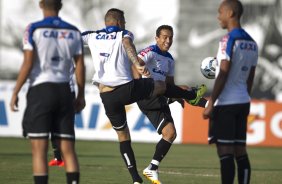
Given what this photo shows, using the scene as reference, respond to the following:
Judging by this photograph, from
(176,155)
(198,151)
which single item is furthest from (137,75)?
(198,151)

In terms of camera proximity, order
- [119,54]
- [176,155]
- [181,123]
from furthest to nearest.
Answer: [181,123]
[176,155]
[119,54]

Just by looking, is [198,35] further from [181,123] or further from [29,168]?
[29,168]

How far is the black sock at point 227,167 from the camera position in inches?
395

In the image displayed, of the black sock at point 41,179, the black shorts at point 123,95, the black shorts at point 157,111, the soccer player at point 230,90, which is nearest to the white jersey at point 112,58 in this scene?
the black shorts at point 123,95

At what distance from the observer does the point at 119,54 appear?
11.8 metres

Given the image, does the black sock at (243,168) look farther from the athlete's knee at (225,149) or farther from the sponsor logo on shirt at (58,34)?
the sponsor logo on shirt at (58,34)

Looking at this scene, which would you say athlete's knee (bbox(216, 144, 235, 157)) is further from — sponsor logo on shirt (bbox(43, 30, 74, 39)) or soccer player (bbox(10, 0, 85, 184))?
sponsor logo on shirt (bbox(43, 30, 74, 39))

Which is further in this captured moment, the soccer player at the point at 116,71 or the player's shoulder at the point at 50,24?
the soccer player at the point at 116,71

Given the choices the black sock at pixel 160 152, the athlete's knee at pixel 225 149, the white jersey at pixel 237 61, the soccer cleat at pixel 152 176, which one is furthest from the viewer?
the black sock at pixel 160 152

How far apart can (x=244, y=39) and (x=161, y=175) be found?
14.7 feet

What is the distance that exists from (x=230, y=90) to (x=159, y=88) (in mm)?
2476

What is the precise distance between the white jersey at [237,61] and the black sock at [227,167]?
0.62 meters

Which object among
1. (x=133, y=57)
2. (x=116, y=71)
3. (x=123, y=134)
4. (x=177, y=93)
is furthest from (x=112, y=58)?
(x=177, y=93)

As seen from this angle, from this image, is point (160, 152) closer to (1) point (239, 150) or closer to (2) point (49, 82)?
(1) point (239, 150)
